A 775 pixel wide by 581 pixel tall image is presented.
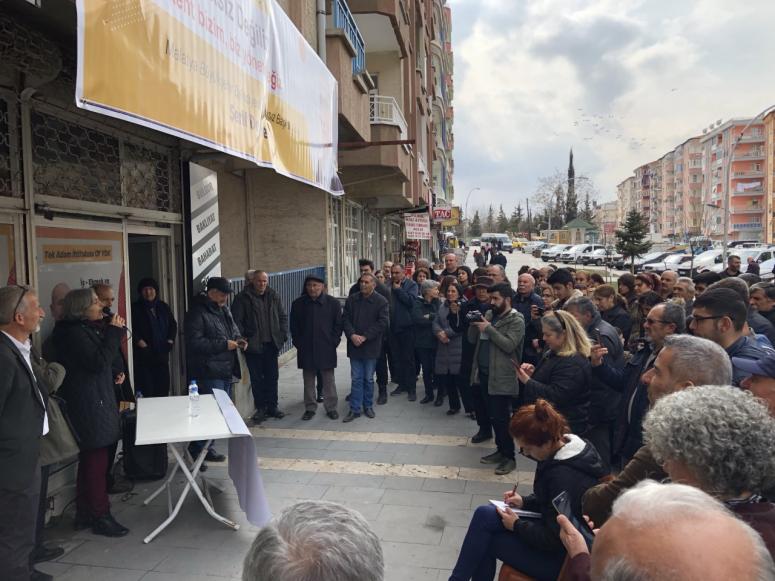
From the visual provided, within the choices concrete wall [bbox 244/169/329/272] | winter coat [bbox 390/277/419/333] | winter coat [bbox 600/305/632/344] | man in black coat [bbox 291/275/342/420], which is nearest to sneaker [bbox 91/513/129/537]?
man in black coat [bbox 291/275/342/420]

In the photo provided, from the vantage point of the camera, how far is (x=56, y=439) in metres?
3.85

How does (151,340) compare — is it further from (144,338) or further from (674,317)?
(674,317)

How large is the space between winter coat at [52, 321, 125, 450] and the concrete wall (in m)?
7.96

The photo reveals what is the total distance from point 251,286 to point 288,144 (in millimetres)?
2007

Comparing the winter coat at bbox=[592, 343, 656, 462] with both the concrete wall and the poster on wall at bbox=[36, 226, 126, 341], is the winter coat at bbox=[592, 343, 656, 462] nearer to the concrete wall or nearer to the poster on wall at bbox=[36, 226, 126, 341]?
the poster on wall at bbox=[36, 226, 126, 341]

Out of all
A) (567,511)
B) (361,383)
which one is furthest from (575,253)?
(567,511)

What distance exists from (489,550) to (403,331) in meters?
5.49

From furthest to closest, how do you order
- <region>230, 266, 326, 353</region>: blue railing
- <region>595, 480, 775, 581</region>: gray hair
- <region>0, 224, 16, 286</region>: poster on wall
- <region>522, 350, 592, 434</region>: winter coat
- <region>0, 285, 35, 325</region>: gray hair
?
1. <region>230, 266, 326, 353</region>: blue railing
2. <region>0, 224, 16, 286</region>: poster on wall
3. <region>522, 350, 592, 434</region>: winter coat
4. <region>0, 285, 35, 325</region>: gray hair
5. <region>595, 480, 775, 581</region>: gray hair

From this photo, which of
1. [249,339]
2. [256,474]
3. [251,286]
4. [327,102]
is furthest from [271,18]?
[256,474]

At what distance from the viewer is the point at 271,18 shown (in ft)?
18.3

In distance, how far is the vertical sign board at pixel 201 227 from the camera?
23.5ft

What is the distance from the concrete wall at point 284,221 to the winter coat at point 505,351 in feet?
23.4

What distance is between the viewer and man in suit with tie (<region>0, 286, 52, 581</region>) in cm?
322

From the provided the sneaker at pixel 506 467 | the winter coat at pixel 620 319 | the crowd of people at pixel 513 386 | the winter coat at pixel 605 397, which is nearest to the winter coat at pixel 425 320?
the crowd of people at pixel 513 386
